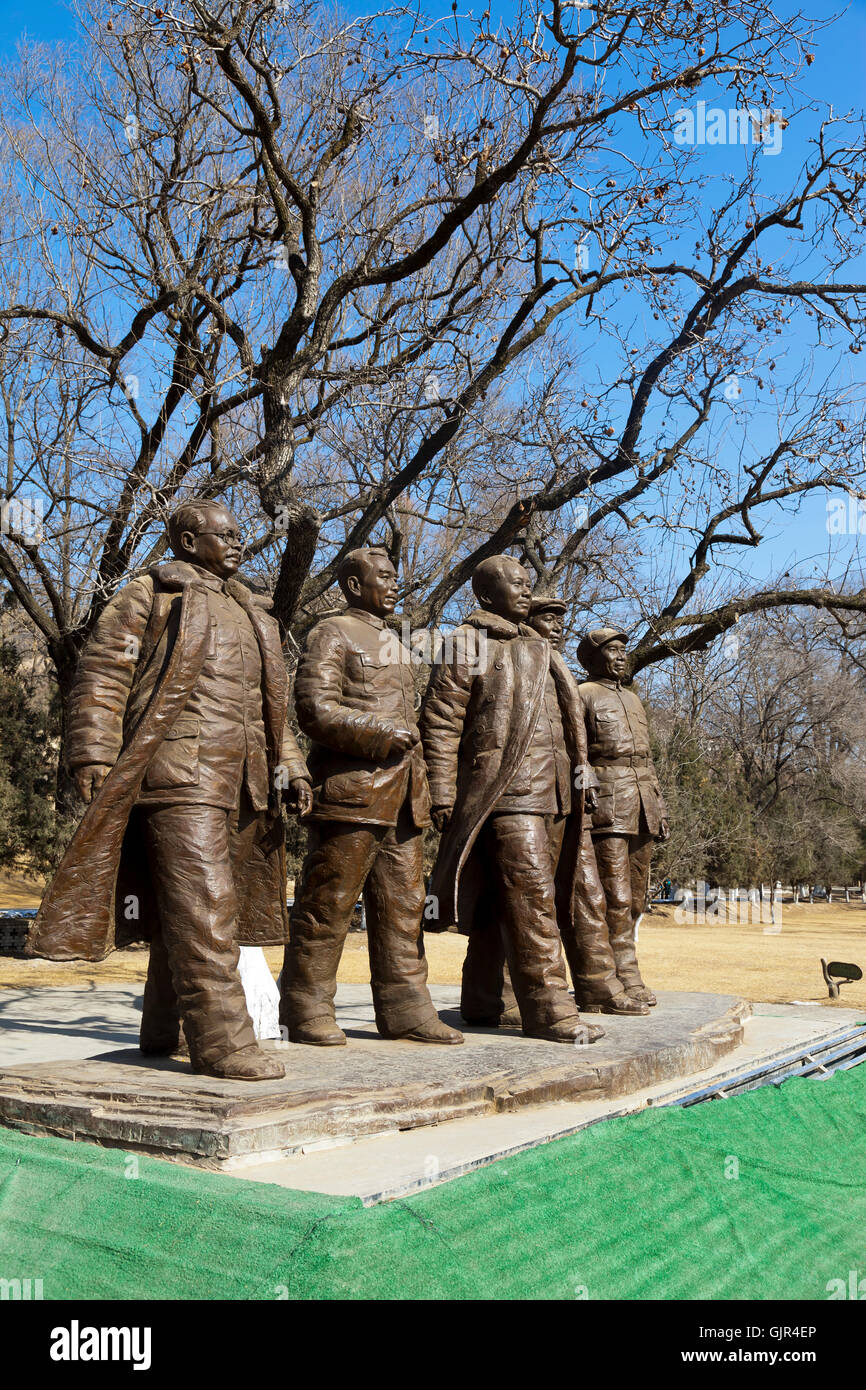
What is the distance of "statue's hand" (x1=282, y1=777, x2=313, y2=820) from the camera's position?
16.6 feet

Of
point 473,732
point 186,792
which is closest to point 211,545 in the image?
point 186,792

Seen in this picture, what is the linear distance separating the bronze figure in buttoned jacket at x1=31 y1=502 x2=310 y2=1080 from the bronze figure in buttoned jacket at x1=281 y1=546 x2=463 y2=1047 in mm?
251

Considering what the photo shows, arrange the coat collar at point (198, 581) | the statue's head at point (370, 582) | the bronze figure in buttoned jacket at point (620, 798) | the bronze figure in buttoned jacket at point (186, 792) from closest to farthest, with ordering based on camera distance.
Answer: the bronze figure in buttoned jacket at point (186, 792) < the coat collar at point (198, 581) < the statue's head at point (370, 582) < the bronze figure in buttoned jacket at point (620, 798)

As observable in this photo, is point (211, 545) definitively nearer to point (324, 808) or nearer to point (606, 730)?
point (324, 808)

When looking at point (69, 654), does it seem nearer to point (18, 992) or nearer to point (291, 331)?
point (18, 992)

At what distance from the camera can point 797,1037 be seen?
23.3 feet

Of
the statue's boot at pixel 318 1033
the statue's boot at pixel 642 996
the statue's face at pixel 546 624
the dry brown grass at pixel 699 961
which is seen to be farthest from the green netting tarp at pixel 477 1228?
the dry brown grass at pixel 699 961

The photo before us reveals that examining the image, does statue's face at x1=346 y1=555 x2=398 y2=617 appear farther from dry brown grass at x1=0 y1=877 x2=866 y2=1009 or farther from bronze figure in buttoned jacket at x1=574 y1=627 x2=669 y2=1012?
dry brown grass at x1=0 y1=877 x2=866 y2=1009

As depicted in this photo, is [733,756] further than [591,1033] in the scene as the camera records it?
Yes

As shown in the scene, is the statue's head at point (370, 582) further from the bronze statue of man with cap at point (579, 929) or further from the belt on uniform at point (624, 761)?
the belt on uniform at point (624, 761)

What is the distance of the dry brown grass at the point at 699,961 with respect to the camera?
12.1m

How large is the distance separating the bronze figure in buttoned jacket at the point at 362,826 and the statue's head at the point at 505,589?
0.85 meters

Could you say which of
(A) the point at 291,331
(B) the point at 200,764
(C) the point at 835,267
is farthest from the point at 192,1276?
(C) the point at 835,267
